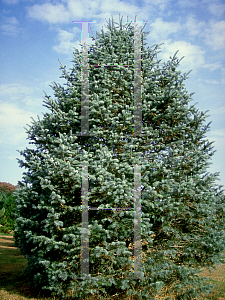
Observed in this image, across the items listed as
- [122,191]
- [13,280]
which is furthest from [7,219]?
[122,191]

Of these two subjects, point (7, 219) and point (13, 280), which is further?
point (7, 219)

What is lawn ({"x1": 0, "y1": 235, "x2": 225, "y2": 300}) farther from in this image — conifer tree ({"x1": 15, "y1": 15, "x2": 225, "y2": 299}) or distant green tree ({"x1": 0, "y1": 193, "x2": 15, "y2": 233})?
distant green tree ({"x1": 0, "y1": 193, "x2": 15, "y2": 233})

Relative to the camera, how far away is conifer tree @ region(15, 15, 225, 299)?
5.23m

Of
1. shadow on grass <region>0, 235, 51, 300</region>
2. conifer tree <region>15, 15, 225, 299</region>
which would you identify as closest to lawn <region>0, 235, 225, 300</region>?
shadow on grass <region>0, 235, 51, 300</region>

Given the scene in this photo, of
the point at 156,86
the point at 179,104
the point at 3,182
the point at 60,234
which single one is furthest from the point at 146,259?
the point at 3,182

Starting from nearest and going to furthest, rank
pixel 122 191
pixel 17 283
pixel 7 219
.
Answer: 1. pixel 122 191
2. pixel 17 283
3. pixel 7 219

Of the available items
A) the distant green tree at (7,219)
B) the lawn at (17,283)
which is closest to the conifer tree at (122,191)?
the lawn at (17,283)

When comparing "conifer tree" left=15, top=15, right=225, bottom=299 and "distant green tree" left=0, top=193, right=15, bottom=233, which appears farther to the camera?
"distant green tree" left=0, top=193, right=15, bottom=233

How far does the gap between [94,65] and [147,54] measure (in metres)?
1.44

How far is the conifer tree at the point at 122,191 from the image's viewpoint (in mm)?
5234

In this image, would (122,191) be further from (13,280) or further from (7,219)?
(7,219)

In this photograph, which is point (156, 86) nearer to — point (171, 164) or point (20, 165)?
point (171, 164)

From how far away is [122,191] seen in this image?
4938 millimetres

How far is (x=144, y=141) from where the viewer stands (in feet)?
19.6
